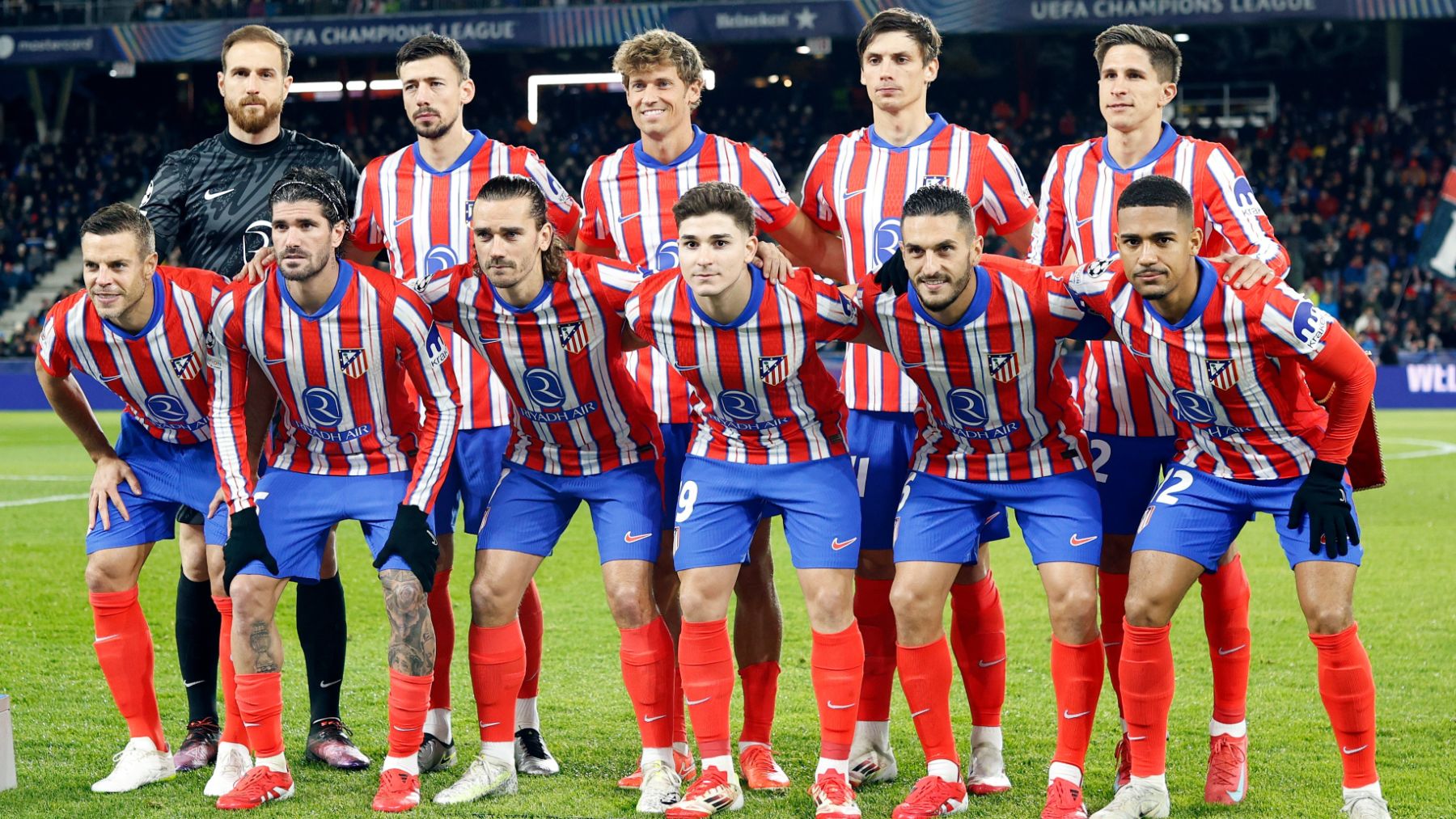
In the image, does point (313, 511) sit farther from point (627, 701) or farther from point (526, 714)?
point (627, 701)

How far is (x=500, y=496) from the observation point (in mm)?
4656

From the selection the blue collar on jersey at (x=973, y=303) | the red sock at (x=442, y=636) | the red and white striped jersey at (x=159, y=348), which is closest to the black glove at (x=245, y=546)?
the red and white striped jersey at (x=159, y=348)

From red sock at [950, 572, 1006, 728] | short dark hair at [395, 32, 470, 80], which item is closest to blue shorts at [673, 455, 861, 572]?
red sock at [950, 572, 1006, 728]

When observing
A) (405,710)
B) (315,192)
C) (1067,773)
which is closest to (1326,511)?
(1067,773)

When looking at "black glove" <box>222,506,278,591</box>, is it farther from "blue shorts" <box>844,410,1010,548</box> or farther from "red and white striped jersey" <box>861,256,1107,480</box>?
"red and white striped jersey" <box>861,256,1107,480</box>

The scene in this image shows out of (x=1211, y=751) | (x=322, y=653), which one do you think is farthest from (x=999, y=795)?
(x=322, y=653)

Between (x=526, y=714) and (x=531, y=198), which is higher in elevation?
(x=531, y=198)

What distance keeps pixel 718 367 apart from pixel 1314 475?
1701mm

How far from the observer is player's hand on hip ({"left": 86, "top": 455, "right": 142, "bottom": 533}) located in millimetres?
4734

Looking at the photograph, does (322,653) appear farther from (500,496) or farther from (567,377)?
(567,377)

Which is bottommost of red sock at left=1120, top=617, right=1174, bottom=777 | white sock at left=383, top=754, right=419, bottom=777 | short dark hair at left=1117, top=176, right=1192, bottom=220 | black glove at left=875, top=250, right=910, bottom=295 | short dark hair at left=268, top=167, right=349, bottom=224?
white sock at left=383, top=754, right=419, bottom=777

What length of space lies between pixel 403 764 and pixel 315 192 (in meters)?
1.72

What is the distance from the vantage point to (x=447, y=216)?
16.4 ft

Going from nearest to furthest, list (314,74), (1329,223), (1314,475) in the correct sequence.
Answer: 1. (1314,475)
2. (1329,223)
3. (314,74)
